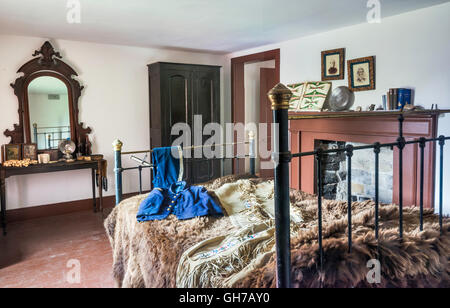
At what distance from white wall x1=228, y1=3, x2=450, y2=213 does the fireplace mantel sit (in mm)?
290

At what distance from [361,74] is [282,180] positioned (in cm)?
299

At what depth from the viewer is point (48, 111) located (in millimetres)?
4570

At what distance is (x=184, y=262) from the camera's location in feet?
5.59

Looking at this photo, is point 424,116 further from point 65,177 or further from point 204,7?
point 65,177

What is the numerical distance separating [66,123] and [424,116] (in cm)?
411

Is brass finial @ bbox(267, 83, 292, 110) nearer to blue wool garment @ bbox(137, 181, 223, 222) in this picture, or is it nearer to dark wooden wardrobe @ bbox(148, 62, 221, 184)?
blue wool garment @ bbox(137, 181, 223, 222)

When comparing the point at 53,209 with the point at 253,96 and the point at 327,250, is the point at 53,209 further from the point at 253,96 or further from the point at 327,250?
the point at 327,250

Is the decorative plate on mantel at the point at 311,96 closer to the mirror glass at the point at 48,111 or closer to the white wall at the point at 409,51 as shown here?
the white wall at the point at 409,51

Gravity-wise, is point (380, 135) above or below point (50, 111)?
below

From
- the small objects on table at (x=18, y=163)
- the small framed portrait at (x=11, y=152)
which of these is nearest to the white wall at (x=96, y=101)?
the small framed portrait at (x=11, y=152)

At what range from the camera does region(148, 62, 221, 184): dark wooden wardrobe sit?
5.09m

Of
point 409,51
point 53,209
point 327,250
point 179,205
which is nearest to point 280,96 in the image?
point 327,250

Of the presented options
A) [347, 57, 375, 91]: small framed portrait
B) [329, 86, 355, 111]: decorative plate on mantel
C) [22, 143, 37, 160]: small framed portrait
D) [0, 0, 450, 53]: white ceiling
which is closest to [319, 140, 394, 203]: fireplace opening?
[329, 86, 355, 111]: decorative plate on mantel
